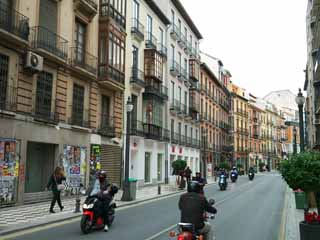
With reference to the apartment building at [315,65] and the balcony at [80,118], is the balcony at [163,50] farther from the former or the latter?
the balcony at [80,118]

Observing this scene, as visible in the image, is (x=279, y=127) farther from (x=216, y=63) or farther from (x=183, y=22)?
(x=183, y=22)

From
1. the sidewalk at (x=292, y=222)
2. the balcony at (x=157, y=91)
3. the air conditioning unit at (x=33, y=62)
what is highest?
the balcony at (x=157, y=91)

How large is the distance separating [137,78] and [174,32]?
38.5 feet

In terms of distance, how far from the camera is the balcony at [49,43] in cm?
1784

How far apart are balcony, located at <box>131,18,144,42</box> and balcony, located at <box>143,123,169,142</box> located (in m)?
6.56

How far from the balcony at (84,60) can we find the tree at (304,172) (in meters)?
14.3

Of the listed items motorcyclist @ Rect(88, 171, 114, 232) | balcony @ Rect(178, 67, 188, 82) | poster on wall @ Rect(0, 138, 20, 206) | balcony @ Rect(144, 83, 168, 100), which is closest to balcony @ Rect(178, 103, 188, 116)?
balcony @ Rect(178, 67, 188, 82)

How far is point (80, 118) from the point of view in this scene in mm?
22016

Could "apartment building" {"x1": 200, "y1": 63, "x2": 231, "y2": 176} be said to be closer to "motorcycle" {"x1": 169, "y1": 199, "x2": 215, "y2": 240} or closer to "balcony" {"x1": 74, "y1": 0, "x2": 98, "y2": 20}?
"balcony" {"x1": 74, "y1": 0, "x2": 98, "y2": 20}

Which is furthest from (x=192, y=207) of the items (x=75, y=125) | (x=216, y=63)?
(x=216, y=63)

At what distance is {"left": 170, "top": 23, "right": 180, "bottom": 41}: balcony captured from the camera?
39719mm

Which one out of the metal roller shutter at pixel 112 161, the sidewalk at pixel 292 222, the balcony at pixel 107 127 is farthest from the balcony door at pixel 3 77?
the sidewalk at pixel 292 222

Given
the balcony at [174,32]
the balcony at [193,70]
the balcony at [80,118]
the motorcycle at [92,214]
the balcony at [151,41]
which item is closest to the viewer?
the motorcycle at [92,214]

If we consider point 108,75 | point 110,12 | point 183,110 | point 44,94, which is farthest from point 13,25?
point 183,110
